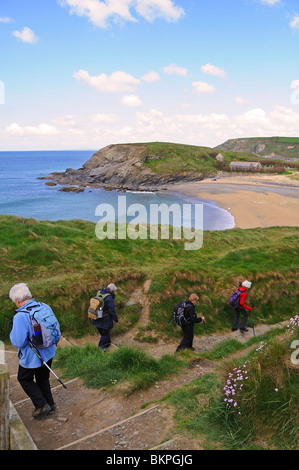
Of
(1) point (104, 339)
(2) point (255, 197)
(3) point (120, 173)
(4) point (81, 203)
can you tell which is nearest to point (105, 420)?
(1) point (104, 339)

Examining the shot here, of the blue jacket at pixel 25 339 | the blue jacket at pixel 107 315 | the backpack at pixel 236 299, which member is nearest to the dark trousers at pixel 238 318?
the backpack at pixel 236 299

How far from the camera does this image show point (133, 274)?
578 inches

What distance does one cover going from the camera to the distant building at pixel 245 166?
111 metres

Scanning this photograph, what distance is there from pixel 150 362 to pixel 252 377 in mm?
2882

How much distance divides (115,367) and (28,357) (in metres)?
2.56

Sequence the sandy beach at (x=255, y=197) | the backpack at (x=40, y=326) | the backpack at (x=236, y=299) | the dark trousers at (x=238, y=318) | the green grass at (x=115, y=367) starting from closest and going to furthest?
the backpack at (x=40, y=326), the green grass at (x=115, y=367), the backpack at (x=236, y=299), the dark trousers at (x=238, y=318), the sandy beach at (x=255, y=197)

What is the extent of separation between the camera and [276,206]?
57125 mm

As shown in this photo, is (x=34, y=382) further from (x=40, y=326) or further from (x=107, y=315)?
(x=107, y=315)

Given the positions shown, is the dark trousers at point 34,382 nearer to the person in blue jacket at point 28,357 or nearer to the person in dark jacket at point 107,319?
the person in blue jacket at point 28,357

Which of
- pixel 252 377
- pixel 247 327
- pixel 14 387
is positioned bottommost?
pixel 247 327

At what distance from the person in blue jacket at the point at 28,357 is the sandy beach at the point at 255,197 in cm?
4011

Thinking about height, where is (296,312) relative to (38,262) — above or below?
below

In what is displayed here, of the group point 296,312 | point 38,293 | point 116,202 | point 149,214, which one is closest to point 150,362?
point 38,293
